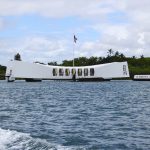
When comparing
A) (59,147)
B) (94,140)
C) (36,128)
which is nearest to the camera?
(59,147)

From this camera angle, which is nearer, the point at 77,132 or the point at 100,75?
the point at 77,132

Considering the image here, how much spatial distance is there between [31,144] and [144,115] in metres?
16.2

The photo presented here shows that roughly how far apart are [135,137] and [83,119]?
983cm

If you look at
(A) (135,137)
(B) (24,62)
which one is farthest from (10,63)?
(A) (135,137)

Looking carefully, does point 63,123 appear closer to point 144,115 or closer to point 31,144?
point 144,115

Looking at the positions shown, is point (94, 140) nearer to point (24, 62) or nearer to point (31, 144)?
point (31, 144)

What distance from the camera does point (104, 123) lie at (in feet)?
111

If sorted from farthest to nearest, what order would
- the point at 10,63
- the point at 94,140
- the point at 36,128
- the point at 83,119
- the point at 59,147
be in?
1. the point at 10,63
2. the point at 83,119
3. the point at 36,128
4. the point at 94,140
5. the point at 59,147

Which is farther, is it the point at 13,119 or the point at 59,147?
the point at 13,119

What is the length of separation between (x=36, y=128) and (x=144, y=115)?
10.5 m

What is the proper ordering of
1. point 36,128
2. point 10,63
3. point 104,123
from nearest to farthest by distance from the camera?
point 36,128
point 104,123
point 10,63

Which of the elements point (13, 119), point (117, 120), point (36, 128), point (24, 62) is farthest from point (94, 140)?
point (24, 62)

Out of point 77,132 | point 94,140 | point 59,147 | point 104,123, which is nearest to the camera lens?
point 59,147

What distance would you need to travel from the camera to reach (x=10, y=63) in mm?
179375
